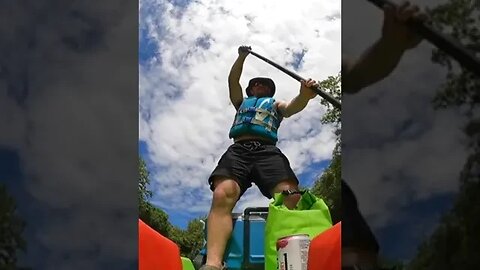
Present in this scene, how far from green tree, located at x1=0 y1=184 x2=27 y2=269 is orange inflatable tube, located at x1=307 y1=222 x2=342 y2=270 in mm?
571

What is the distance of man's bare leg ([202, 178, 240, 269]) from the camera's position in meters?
1.90

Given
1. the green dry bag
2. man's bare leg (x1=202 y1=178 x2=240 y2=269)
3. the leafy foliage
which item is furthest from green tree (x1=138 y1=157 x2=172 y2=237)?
the green dry bag

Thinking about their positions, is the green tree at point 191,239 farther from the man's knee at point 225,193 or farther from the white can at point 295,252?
the white can at point 295,252

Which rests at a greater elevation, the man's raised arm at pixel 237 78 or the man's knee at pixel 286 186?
the man's raised arm at pixel 237 78

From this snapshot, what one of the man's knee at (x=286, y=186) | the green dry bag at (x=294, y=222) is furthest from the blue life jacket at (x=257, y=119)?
the green dry bag at (x=294, y=222)

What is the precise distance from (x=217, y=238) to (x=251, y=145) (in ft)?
0.88

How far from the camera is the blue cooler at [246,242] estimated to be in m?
2.04

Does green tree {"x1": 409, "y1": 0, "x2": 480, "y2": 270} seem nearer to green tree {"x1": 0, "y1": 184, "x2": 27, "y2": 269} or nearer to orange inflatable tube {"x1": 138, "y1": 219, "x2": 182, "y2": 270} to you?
orange inflatable tube {"x1": 138, "y1": 219, "x2": 182, "y2": 270}

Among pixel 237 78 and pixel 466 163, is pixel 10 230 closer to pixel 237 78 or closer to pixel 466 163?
pixel 466 163

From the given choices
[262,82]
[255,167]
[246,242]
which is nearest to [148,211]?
[255,167]

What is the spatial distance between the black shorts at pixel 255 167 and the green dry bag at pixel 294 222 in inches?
Result: 4.2

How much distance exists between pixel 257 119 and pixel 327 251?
2.03 ft

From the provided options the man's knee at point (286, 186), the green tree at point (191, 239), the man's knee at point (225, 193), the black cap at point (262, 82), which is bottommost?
the green tree at point (191, 239)

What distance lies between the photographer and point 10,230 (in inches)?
50.6
